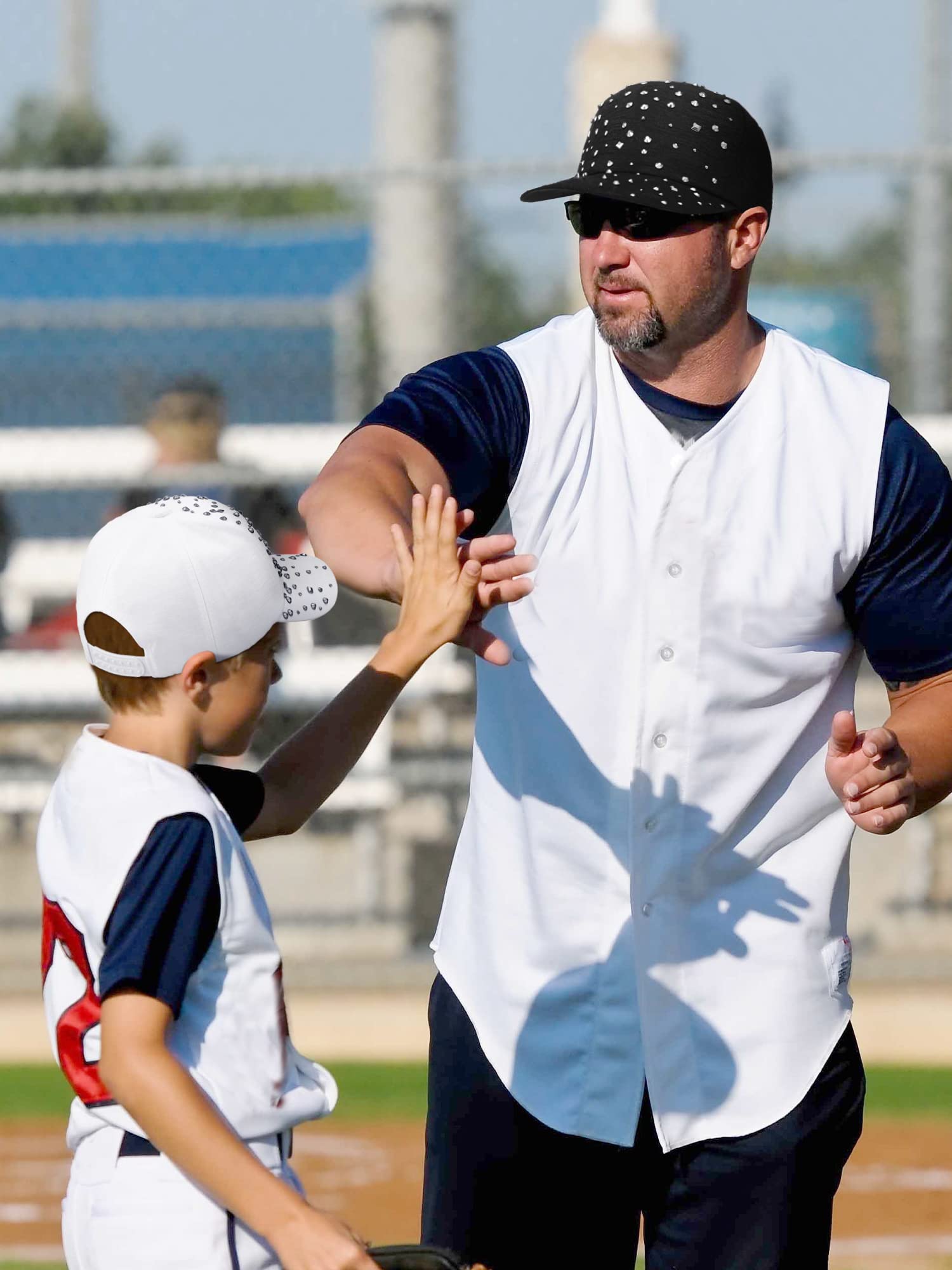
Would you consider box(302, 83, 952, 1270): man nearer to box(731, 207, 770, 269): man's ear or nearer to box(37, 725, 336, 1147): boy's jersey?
box(731, 207, 770, 269): man's ear

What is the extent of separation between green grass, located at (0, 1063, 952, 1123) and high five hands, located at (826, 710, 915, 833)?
3.83 metres

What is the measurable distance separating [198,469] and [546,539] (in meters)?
4.42

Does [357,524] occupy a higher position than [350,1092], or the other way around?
[357,524]

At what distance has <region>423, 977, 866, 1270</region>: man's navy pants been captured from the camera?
267 centimetres

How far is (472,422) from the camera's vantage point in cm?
259

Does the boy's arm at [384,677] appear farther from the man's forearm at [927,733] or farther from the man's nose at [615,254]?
the man's forearm at [927,733]

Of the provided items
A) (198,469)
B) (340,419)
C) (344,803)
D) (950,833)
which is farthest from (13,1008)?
(950,833)

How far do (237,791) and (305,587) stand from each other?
27cm

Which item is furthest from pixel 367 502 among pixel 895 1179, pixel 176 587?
pixel 895 1179

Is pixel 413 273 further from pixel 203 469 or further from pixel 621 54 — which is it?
pixel 621 54

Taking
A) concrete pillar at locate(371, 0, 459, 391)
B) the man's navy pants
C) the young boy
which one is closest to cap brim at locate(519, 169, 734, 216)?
the young boy

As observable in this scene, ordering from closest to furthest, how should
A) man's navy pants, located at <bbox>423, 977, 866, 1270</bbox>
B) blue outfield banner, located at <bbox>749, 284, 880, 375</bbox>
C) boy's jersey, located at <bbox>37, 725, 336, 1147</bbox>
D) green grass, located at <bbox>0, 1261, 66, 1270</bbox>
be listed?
boy's jersey, located at <bbox>37, 725, 336, 1147</bbox> < man's navy pants, located at <bbox>423, 977, 866, 1270</bbox> < green grass, located at <bbox>0, 1261, 66, 1270</bbox> < blue outfield banner, located at <bbox>749, 284, 880, 375</bbox>

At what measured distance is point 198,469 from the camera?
6891mm

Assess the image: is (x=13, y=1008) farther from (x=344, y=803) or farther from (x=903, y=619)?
(x=903, y=619)
